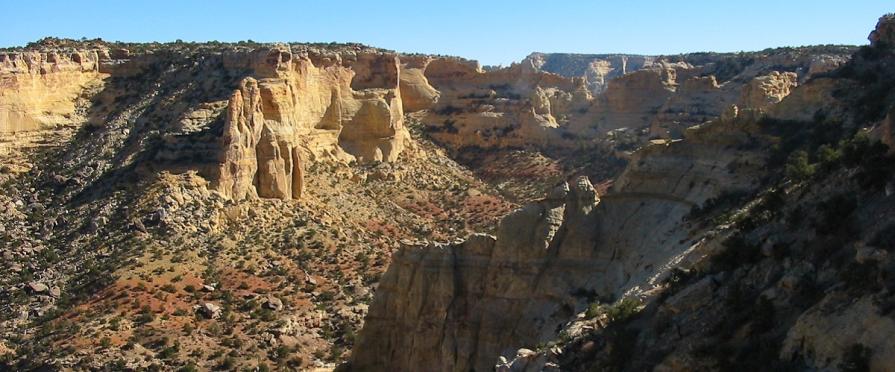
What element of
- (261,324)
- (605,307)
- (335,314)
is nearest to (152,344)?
(261,324)

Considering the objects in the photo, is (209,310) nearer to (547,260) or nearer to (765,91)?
(547,260)

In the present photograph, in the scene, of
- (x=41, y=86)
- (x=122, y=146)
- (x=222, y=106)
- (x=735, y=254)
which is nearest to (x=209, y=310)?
(x=122, y=146)

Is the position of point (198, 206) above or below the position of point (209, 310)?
above

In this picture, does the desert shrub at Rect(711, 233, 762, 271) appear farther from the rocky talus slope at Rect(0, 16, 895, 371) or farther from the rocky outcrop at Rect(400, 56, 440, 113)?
the rocky outcrop at Rect(400, 56, 440, 113)

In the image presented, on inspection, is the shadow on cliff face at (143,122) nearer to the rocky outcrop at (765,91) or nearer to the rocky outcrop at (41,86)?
the rocky outcrop at (41,86)

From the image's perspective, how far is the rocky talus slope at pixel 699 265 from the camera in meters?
17.8

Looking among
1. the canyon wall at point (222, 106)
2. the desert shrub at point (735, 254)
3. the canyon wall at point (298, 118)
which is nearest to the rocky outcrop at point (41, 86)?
the canyon wall at point (222, 106)

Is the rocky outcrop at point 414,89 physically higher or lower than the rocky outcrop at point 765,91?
lower

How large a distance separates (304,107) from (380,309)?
43.0 meters

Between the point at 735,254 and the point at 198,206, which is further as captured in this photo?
the point at 198,206

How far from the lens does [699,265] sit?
75.8ft

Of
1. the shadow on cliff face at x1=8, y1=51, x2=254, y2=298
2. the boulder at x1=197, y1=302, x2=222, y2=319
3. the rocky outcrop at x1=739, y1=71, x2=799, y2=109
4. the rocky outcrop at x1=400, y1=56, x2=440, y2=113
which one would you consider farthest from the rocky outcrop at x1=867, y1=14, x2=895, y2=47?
the rocky outcrop at x1=400, y1=56, x2=440, y2=113

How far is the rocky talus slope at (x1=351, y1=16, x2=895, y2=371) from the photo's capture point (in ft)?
58.2

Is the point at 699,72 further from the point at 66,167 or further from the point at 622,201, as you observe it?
the point at 622,201
